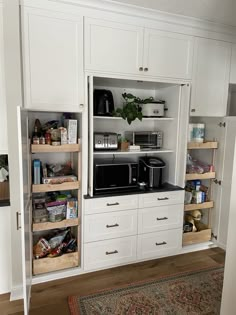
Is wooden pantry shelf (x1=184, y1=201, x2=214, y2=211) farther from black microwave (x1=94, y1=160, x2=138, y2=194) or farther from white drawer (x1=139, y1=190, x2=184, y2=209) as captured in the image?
black microwave (x1=94, y1=160, x2=138, y2=194)

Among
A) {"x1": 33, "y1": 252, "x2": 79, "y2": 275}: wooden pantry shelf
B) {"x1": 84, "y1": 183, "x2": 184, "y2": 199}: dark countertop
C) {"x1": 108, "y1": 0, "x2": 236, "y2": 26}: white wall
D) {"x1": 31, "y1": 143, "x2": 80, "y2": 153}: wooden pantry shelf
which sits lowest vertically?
{"x1": 33, "y1": 252, "x2": 79, "y2": 275}: wooden pantry shelf

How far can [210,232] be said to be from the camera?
307 cm

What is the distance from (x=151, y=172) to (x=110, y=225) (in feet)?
2.37

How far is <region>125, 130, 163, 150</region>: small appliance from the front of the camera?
2764mm

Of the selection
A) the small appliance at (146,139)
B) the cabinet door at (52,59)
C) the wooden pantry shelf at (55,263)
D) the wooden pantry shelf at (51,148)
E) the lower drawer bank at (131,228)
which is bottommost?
the wooden pantry shelf at (55,263)

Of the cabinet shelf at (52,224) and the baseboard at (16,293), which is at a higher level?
the cabinet shelf at (52,224)

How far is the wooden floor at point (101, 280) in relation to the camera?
206cm

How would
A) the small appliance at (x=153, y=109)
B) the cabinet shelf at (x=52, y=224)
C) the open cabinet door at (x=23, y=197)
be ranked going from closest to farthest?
the open cabinet door at (x=23, y=197) → the cabinet shelf at (x=52, y=224) → the small appliance at (x=153, y=109)

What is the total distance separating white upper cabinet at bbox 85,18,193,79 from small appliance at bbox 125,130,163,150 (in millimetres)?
642

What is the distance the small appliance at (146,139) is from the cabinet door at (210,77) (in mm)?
465

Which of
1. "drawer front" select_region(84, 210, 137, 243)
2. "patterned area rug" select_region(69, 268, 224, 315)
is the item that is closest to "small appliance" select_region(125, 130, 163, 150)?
"drawer front" select_region(84, 210, 137, 243)

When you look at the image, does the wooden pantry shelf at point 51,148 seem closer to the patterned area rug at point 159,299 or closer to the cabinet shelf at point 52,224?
the cabinet shelf at point 52,224

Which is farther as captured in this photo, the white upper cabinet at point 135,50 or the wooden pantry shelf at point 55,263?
the wooden pantry shelf at point 55,263

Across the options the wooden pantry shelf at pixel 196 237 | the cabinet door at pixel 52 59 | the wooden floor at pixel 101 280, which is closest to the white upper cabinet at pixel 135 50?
the cabinet door at pixel 52 59
